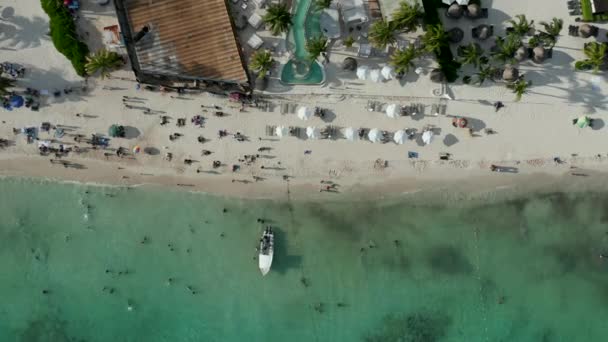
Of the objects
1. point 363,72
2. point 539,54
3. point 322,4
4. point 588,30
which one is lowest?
point 363,72

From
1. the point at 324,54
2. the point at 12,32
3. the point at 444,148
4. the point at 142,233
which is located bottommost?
the point at 142,233

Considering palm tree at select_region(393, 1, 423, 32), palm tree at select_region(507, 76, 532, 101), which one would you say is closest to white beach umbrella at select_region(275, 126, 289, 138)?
palm tree at select_region(393, 1, 423, 32)

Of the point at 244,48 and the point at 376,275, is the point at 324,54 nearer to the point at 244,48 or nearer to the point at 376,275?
the point at 244,48

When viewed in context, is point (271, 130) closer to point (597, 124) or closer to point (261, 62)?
point (261, 62)

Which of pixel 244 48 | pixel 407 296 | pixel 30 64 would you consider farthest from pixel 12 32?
pixel 407 296

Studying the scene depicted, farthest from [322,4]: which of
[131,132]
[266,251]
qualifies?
[266,251]

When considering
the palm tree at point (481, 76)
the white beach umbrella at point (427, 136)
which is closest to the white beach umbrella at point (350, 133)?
the white beach umbrella at point (427, 136)

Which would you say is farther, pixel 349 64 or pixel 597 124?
pixel 597 124

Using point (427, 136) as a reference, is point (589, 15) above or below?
above
